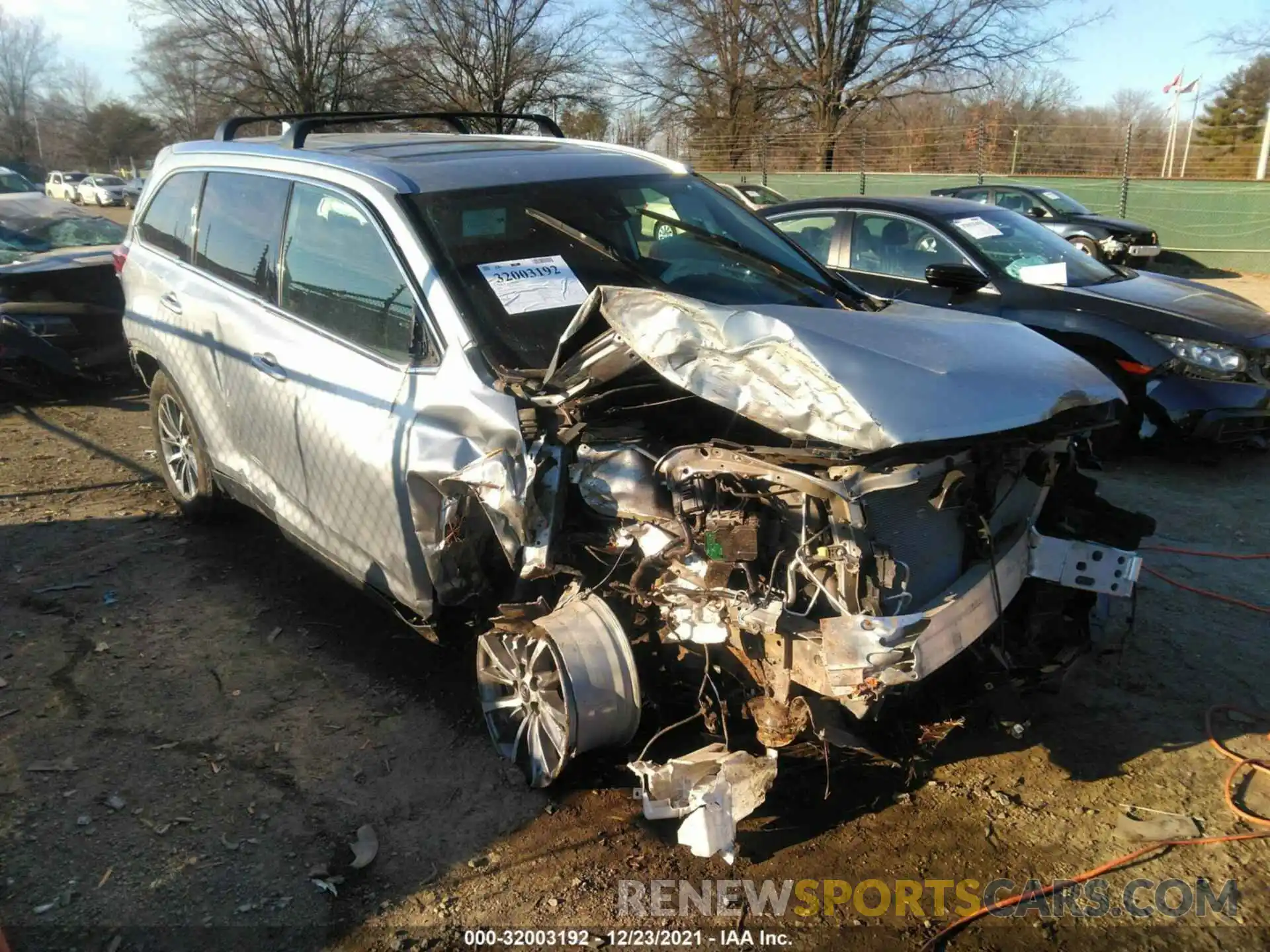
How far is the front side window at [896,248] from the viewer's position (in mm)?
6855

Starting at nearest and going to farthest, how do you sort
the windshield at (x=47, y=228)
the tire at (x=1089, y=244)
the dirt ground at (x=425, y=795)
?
the dirt ground at (x=425, y=795) < the windshield at (x=47, y=228) < the tire at (x=1089, y=244)

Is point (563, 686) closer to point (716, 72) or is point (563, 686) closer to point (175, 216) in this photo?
point (175, 216)

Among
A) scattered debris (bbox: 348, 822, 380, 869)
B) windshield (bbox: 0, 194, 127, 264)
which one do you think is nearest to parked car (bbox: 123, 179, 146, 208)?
windshield (bbox: 0, 194, 127, 264)

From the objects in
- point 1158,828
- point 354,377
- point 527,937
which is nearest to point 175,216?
point 354,377

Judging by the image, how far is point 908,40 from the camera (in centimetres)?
3288

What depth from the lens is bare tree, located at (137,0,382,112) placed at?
29750 mm

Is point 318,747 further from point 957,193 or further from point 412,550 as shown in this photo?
point 957,193

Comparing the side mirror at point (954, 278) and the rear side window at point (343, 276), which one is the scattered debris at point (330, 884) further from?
the side mirror at point (954, 278)

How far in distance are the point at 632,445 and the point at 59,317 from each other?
22.4 ft

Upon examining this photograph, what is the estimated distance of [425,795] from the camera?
326 centimetres

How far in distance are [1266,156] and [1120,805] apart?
2360 centimetres

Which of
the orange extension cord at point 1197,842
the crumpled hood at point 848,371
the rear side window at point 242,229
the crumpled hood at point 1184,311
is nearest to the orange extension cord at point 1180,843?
the orange extension cord at point 1197,842

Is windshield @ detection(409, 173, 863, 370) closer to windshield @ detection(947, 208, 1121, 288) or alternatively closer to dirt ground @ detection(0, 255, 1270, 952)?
dirt ground @ detection(0, 255, 1270, 952)

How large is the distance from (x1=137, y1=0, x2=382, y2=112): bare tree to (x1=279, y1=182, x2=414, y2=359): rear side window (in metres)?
29.0
